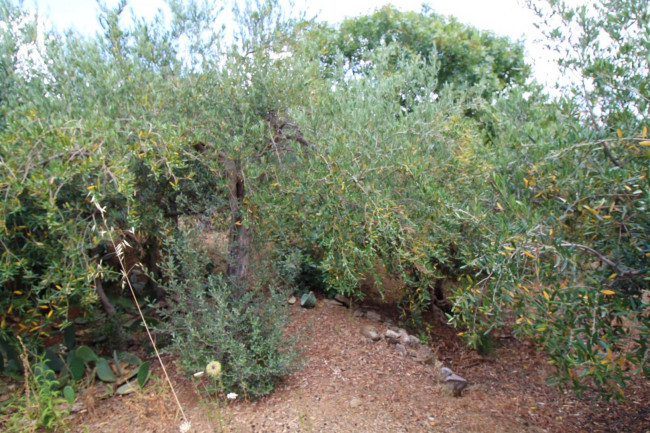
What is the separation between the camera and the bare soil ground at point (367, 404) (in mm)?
3811

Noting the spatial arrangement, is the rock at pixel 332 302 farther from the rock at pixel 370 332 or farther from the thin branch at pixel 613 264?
the thin branch at pixel 613 264

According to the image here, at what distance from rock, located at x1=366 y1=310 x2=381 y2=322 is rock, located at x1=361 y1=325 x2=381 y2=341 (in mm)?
377

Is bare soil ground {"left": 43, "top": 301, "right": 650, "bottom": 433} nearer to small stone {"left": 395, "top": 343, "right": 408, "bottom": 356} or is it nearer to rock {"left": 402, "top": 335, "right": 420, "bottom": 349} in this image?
small stone {"left": 395, "top": 343, "right": 408, "bottom": 356}

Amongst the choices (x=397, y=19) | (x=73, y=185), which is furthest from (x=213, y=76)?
(x=397, y=19)

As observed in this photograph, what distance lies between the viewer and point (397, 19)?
32.7 ft

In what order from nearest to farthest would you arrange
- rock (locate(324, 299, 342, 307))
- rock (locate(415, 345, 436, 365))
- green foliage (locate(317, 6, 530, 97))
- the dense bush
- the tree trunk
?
the dense bush → the tree trunk → rock (locate(415, 345, 436, 365)) → rock (locate(324, 299, 342, 307)) → green foliage (locate(317, 6, 530, 97))

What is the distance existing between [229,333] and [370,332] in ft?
6.43

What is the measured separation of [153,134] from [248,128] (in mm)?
745

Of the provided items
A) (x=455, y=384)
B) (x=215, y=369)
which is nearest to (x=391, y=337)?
(x=455, y=384)

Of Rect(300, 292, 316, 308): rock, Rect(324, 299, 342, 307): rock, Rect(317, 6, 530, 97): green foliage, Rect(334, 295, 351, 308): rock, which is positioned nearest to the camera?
Rect(300, 292, 316, 308): rock

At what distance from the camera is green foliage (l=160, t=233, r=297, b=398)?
4.02 metres

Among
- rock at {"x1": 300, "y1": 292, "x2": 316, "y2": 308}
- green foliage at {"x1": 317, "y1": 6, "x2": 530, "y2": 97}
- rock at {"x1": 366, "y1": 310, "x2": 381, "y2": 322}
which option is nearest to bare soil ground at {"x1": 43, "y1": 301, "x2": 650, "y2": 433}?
rock at {"x1": 300, "y1": 292, "x2": 316, "y2": 308}

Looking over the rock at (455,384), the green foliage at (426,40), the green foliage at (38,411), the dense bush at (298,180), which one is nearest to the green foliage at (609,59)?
the dense bush at (298,180)

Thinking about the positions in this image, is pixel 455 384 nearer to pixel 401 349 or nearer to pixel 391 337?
pixel 401 349
